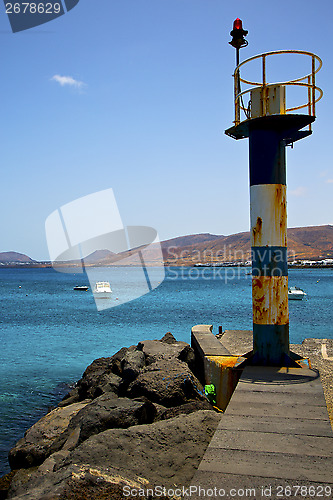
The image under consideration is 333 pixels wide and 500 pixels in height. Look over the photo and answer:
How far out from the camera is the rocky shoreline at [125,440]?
3.64 meters

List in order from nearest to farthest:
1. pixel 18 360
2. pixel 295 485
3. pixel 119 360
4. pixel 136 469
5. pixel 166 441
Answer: pixel 295 485 < pixel 136 469 < pixel 166 441 < pixel 119 360 < pixel 18 360

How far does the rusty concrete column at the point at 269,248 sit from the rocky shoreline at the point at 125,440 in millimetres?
1347

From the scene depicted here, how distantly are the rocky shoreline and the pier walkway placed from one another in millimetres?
465

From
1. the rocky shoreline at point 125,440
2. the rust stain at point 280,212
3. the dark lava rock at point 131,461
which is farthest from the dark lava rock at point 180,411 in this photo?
the rust stain at point 280,212

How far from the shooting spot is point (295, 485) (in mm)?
3197

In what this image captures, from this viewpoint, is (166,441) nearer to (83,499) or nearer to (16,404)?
(83,499)

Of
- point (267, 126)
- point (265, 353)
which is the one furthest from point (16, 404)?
point (267, 126)

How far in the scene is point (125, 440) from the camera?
4.73 metres

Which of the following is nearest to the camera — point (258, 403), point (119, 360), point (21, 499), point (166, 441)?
point (21, 499)

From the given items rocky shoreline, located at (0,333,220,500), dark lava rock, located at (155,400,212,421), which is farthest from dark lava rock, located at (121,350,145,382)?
dark lava rock, located at (155,400,212,421)

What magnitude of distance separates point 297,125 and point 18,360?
1649 cm

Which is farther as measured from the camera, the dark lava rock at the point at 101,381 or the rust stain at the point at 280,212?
the dark lava rock at the point at 101,381

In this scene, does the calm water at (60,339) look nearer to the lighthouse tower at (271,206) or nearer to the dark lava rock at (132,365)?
the dark lava rock at (132,365)

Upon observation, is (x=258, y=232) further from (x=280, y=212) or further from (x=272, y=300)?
(x=272, y=300)
